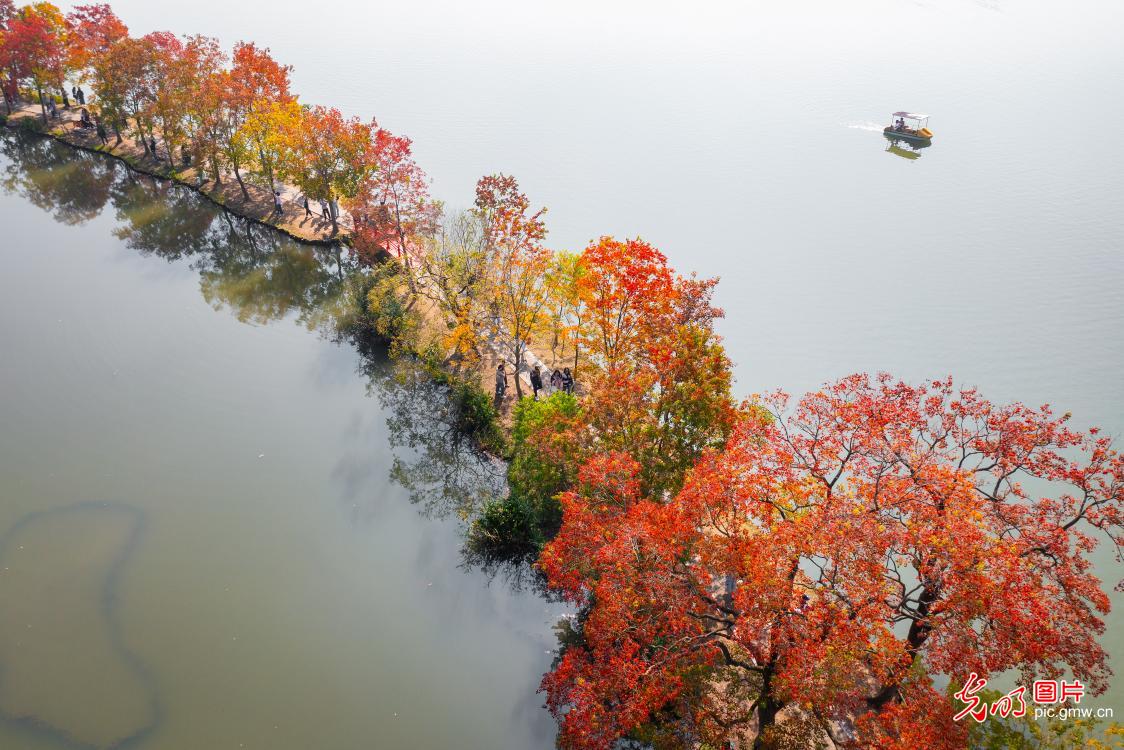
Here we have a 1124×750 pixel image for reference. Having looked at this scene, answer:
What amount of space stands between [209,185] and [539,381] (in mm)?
33587

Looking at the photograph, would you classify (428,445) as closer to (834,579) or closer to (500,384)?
(500,384)

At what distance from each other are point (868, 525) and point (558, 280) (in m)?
17.9

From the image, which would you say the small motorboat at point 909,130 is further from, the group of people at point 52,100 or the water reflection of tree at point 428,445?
the group of people at point 52,100

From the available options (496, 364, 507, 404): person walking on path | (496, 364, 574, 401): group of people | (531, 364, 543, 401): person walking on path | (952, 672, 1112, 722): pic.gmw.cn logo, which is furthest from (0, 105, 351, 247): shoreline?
(952, 672, 1112, 722): pic.gmw.cn logo

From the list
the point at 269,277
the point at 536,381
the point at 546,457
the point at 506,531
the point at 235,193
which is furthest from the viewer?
the point at 235,193

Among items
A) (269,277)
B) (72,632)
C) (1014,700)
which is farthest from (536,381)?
(269,277)

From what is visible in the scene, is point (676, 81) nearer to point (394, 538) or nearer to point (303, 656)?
point (394, 538)

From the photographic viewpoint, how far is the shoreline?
43.4m

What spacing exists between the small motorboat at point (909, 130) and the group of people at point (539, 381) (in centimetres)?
3696

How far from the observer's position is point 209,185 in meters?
48.6

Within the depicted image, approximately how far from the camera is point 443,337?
1294 inches

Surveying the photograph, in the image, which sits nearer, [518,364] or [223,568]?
[223,568]

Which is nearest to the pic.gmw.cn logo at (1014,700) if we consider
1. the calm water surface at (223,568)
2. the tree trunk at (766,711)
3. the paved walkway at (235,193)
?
the tree trunk at (766,711)

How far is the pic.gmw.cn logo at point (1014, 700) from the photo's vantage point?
1418cm
